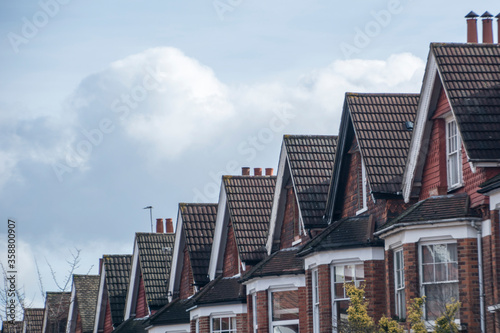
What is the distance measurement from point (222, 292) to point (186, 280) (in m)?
5.98

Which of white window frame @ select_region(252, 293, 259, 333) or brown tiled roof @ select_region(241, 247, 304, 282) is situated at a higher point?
brown tiled roof @ select_region(241, 247, 304, 282)

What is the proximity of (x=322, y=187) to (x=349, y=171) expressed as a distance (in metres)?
2.33

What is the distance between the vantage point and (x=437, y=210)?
24922 mm

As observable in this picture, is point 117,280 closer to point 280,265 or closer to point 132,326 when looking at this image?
point 132,326

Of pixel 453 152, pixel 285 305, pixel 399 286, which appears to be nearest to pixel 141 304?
pixel 285 305

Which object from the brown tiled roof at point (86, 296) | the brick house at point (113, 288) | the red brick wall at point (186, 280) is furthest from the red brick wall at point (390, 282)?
the brown tiled roof at point (86, 296)

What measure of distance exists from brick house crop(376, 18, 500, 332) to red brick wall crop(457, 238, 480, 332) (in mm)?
21

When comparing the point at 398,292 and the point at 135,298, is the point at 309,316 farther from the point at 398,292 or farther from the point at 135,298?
the point at 135,298

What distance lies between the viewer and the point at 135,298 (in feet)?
163

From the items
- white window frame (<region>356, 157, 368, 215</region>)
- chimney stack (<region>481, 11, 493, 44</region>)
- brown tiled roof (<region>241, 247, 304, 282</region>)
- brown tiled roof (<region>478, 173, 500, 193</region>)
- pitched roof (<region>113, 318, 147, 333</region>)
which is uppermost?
chimney stack (<region>481, 11, 493, 44</region>)

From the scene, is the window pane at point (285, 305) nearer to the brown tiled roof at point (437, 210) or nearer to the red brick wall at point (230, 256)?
the red brick wall at point (230, 256)

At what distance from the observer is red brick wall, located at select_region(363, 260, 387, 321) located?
27.6 m

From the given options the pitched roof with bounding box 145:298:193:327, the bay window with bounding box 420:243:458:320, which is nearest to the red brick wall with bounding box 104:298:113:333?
the pitched roof with bounding box 145:298:193:327

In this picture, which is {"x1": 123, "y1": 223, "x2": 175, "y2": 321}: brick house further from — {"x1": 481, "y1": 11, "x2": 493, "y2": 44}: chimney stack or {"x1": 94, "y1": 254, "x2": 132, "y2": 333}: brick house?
{"x1": 481, "y1": 11, "x2": 493, "y2": 44}: chimney stack
